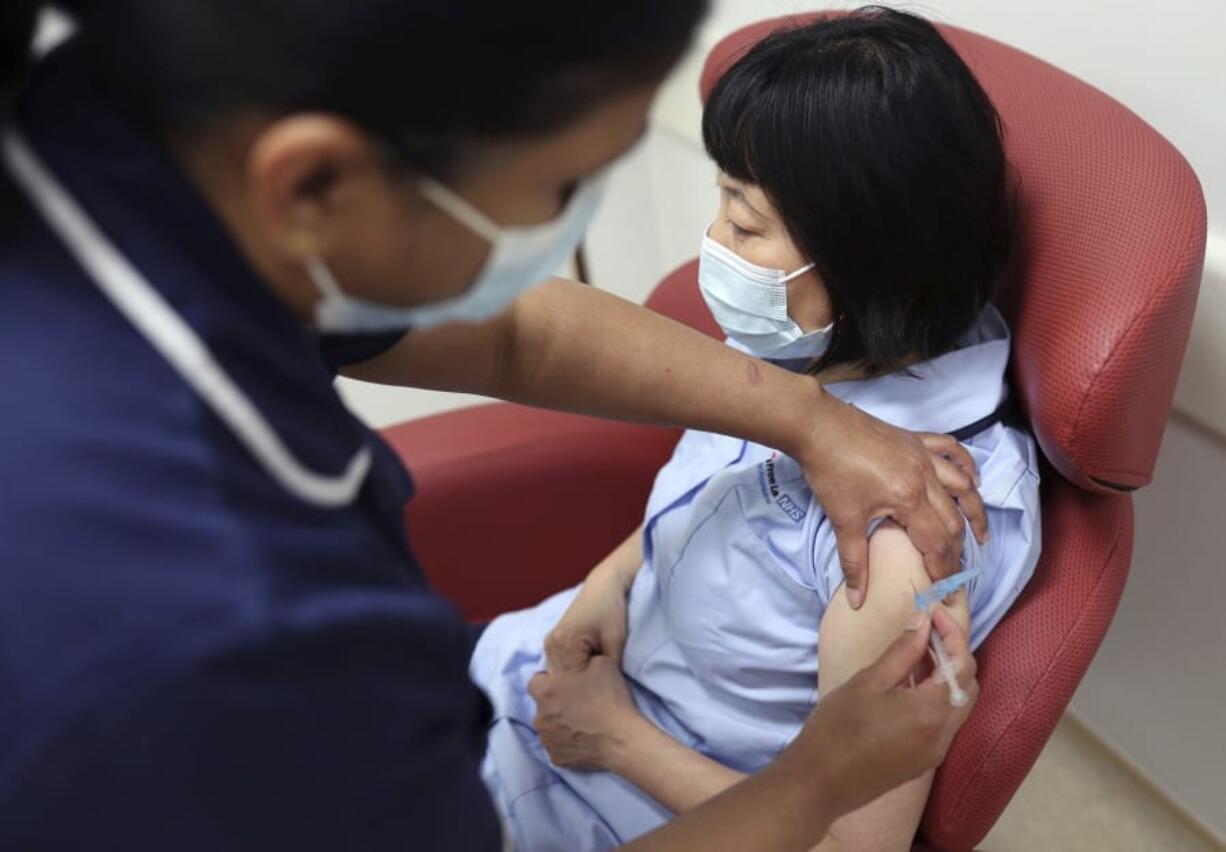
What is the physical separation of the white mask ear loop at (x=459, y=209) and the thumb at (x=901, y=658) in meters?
0.44

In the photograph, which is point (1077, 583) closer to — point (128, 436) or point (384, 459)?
point (384, 459)

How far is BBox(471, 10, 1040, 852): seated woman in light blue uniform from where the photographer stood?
0.96 meters

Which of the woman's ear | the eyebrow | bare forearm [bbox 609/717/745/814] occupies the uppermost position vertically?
the woman's ear

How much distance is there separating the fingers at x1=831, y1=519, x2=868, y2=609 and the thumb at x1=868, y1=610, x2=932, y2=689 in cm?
8

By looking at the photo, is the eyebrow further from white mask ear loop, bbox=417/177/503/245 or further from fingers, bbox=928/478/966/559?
white mask ear loop, bbox=417/177/503/245

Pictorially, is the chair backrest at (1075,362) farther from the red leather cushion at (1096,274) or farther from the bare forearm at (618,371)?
the bare forearm at (618,371)

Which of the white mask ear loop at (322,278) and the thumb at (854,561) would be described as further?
the thumb at (854,561)

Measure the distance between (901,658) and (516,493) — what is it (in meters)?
0.67

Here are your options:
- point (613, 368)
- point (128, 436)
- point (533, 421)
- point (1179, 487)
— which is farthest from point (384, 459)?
point (1179, 487)

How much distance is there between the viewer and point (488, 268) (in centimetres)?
63

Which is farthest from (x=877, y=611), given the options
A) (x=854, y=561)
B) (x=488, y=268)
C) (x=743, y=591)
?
(x=488, y=268)

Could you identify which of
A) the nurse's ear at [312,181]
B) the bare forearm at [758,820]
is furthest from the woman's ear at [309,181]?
the bare forearm at [758,820]

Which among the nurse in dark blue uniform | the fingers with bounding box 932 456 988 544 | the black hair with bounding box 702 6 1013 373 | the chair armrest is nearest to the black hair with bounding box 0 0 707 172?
the nurse in dark blue uniform

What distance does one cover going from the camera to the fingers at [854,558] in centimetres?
96
